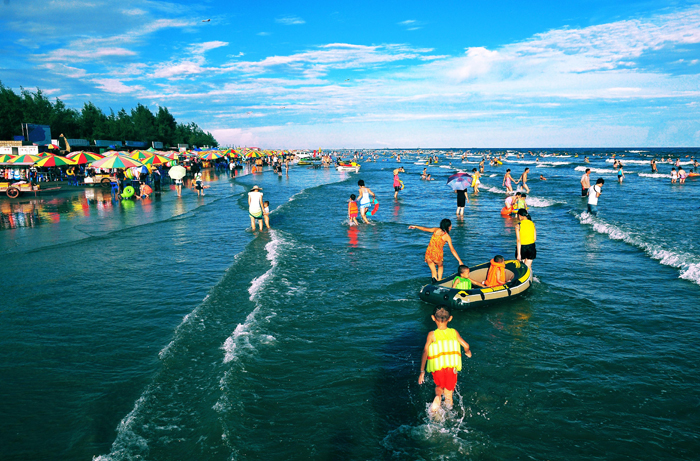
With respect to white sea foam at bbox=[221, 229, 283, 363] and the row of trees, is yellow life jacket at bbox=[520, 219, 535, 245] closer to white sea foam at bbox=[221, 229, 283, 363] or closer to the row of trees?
white sea foam at bbox=[221, 229, 283, 363]

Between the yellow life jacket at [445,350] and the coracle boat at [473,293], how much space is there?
3.69 meters

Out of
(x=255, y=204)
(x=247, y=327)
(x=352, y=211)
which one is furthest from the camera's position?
(x=352, y=211)

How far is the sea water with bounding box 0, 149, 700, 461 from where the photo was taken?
5.11 m

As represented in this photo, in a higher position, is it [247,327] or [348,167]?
[348,167]

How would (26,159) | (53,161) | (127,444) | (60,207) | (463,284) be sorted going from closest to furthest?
(127,444) < (463,284) < (60,207) < (26,159) < (53,161)

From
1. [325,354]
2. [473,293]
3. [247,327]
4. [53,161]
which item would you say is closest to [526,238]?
[473,293]

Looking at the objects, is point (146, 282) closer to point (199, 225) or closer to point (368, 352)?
point (368, 352)

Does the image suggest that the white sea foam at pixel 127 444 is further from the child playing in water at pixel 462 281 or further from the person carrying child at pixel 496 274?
the person carrying child at pixel 496 274

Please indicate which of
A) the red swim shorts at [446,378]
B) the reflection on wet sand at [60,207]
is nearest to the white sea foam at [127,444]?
the red swim shorts at [446,378]

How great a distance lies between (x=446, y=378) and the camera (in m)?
5.21

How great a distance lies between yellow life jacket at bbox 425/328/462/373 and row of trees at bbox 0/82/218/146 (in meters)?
66.5

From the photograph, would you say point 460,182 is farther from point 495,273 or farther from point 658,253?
point 495,273

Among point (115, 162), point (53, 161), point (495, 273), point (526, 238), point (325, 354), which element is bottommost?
point (325, 354)

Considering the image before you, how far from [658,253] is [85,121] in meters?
85.6
